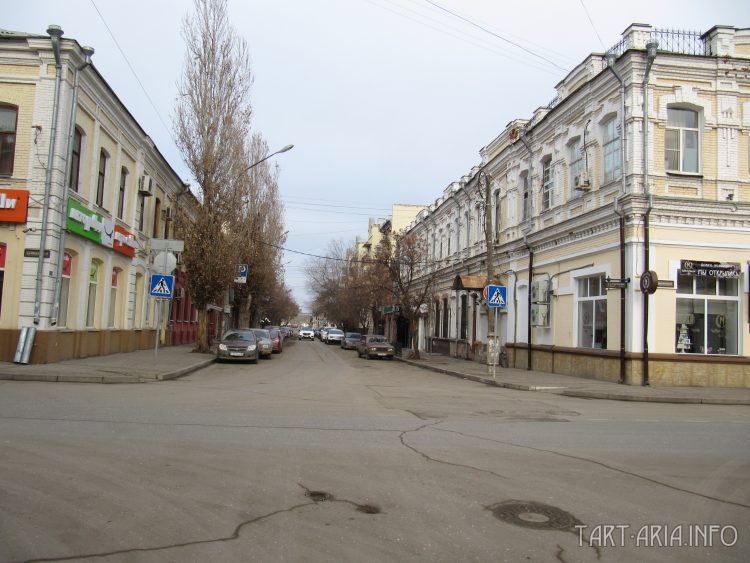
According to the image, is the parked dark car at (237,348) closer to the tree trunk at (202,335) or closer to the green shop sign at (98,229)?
the tree trunk at (202,335)

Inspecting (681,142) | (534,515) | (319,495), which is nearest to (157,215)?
(681,142)

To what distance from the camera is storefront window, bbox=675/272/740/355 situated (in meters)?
18.4

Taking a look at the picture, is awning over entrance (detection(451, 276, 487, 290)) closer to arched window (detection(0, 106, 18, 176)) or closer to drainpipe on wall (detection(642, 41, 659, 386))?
drainpipe on wall (detection(642, 41, 659, 386))

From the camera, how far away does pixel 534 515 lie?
5.23m

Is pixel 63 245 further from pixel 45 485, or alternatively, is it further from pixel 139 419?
pixel 45 485

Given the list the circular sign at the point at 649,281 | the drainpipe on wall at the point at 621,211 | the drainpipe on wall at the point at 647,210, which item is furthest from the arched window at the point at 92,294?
the drainpipe on wall at the point at 647,210

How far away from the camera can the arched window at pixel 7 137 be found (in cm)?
1766

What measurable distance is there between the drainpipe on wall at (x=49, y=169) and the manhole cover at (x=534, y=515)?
1558 cm

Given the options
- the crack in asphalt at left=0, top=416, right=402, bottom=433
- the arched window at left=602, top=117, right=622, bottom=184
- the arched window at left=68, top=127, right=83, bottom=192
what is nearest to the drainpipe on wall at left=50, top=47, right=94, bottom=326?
the arched window at left=68, top=127, right=83, bottom=192

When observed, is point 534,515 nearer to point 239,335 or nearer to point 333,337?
point 239,335

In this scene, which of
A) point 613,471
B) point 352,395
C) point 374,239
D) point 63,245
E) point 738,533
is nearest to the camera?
point 738,533

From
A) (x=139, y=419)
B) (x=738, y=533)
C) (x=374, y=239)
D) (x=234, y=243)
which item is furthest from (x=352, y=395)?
(x=374, y=239)

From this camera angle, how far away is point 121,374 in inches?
631

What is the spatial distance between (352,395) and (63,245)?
9.99m
